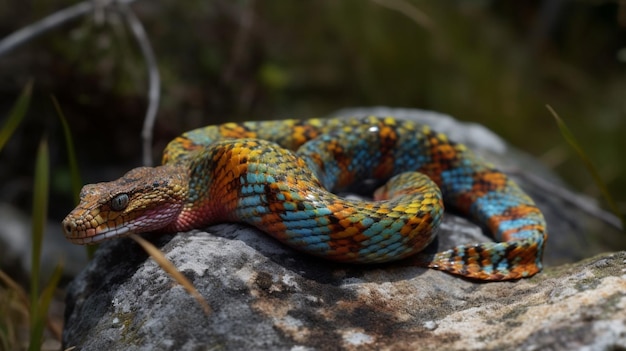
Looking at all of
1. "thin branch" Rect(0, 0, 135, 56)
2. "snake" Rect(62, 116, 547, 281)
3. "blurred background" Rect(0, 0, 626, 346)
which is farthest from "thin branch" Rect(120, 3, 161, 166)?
"blurred background" Rect(0, 0, 626, 346)

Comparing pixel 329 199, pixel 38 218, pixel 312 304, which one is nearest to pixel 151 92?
pixel 38 218

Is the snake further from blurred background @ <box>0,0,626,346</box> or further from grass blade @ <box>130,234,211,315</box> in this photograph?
blurred background @ <box>0,0,626,346</box>

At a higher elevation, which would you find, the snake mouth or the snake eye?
the snake eye

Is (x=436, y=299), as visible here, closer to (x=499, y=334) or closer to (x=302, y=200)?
(x=499, y=334)


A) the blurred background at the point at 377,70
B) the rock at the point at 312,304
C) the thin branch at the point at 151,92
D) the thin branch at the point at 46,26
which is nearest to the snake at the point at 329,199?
the rock at the point at 312,304

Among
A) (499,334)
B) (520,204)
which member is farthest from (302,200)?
(520,204)

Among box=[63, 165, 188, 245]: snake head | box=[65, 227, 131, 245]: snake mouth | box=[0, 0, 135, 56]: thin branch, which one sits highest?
box=[0, 0, 135, 56]: thin branch

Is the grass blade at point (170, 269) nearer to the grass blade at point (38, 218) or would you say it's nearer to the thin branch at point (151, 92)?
the grass blade at point (38, 218)

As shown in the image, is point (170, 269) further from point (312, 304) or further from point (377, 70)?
point (377, 70)
